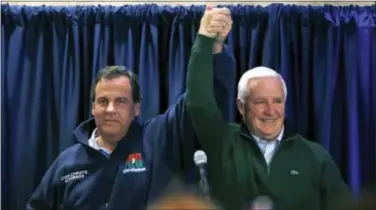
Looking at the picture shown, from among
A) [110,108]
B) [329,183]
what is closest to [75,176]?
[110,108]

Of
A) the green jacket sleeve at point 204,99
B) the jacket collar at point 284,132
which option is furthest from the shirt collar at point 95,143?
the jacket collar at point 284,132

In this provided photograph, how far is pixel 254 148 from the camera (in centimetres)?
A: 196

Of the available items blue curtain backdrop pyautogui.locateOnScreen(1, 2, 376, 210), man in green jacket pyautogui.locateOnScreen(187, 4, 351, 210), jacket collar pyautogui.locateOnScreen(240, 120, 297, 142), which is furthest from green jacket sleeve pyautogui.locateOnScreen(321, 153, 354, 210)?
blue curtain backdrop pyautogui.locateOnScreen(1, 2, 376, 210)

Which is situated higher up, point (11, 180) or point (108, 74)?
point (108, 74)

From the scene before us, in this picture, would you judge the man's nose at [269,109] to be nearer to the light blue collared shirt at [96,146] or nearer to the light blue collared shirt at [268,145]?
the light blue collared shirt at [268,145]

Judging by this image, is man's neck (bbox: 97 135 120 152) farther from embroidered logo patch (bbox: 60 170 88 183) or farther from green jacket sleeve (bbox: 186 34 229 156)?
green jacket sleeve (bbox: 186 34 229 156)

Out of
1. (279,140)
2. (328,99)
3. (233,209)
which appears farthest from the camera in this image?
(328,99)

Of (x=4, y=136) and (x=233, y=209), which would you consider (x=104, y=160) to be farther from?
(x=4, y=136)

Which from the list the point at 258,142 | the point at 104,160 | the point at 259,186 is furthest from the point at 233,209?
the point at 104,160

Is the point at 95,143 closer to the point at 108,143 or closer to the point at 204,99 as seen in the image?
the point at 108,143

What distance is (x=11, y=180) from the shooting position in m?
2.49

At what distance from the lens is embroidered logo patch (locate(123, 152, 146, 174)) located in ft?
6.55

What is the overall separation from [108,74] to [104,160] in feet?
0.92

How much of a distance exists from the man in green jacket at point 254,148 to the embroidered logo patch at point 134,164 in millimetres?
212
